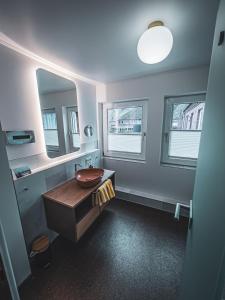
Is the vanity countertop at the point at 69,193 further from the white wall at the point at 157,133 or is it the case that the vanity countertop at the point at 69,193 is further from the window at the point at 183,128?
the window at the point at 183,128

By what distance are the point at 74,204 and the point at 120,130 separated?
62.8 inches

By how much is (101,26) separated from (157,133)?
153 cm

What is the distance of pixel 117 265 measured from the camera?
1388mm

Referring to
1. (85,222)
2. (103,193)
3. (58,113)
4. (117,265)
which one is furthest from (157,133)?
(117,265)

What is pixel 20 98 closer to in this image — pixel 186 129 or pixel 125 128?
pixel 125 128

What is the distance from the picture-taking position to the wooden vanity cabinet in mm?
1314

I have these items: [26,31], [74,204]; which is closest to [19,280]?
[74,204]

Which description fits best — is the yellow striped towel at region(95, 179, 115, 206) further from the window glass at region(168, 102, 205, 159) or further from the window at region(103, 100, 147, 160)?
the window glass at region(168, 102, 205, 159)

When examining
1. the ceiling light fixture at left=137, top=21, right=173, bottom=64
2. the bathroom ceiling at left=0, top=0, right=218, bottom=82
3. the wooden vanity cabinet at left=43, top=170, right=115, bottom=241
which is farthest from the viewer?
the wooden vanity cabinet at left=43, top=170, right=115, bottom=241

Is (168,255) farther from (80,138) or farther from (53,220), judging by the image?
(80,138)

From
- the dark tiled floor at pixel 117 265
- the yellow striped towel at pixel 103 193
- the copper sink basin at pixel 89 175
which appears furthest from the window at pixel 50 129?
the dark tiled floor at pixel 117 265

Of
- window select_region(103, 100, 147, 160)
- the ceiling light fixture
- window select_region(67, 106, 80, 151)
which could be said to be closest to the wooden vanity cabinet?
window select_region(67, 106, 80, 151)

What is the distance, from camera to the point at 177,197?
211 cm

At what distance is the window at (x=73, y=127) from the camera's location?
1900 mm
